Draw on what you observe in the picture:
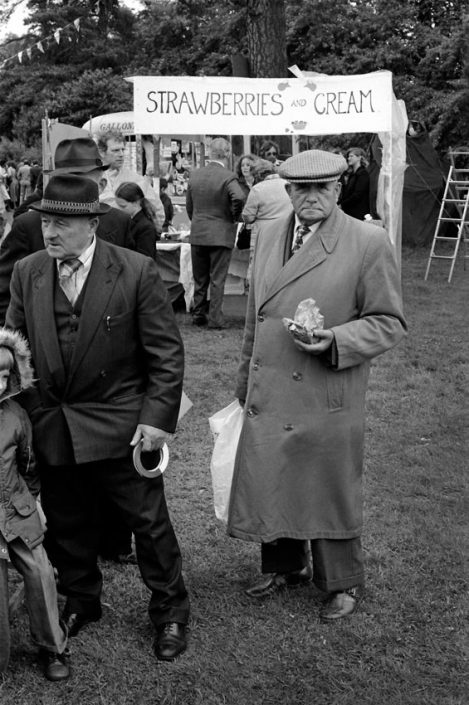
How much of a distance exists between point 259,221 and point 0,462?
6.27m

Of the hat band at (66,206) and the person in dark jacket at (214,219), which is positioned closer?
the hat band at (66,206)

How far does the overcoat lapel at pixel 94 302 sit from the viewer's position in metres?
3.23

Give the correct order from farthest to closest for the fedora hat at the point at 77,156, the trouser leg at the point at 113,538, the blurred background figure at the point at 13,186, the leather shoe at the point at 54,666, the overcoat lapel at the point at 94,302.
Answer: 1. the blurred background figure at the point at 13,186
2. the fedora hat at the point at 77,156
3. the trouser leg at the point at 113,538
4. the leather shoe at the point at 54,666
5. the overcoat lapel at the point at 94,302

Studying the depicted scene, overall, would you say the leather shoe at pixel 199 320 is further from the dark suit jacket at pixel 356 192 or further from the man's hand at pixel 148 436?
the man's hand at pixel 148 436

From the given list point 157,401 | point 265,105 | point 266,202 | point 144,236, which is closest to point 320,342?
point 157,401

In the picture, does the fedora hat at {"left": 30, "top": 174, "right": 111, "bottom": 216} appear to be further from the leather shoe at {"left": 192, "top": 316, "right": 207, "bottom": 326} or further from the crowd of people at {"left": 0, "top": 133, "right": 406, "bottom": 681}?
the leather shoe at {"left": 192, "top": 316, "right": 207, "bottom": 326}

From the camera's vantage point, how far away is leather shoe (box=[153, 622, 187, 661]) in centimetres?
348

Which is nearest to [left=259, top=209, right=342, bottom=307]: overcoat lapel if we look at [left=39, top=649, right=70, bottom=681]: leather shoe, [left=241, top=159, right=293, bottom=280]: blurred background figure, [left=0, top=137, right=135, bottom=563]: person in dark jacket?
[left=0, top=137, right=135, bottom=563]: person in dark jacket

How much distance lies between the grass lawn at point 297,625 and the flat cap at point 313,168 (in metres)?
1.80

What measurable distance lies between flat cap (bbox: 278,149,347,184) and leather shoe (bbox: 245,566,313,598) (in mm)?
1697

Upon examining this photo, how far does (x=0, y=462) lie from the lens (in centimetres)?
312

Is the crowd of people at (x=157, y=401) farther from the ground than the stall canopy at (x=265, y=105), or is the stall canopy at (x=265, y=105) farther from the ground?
the stall canopy at (x=265, y=105)

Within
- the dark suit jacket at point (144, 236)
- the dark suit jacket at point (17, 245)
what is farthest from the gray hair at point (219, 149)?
the dark suit jacket at point (17, 245)

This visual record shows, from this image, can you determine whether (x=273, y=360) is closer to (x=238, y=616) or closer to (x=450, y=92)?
(x=238, y=616)
